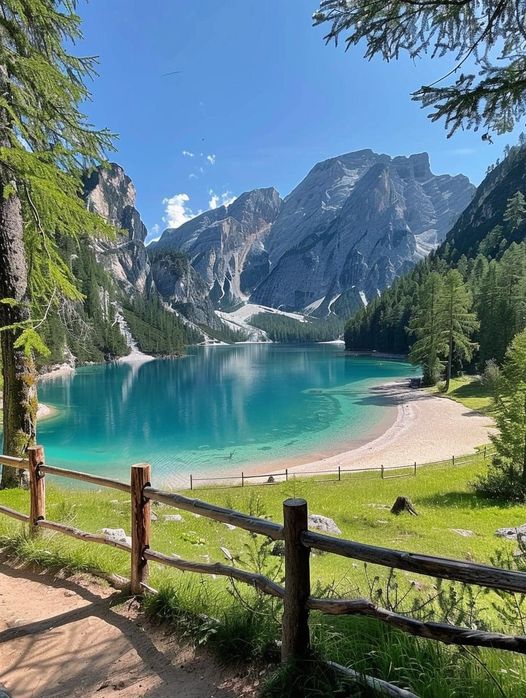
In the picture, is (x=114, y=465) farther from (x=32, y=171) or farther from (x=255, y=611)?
(x=255, y=611)

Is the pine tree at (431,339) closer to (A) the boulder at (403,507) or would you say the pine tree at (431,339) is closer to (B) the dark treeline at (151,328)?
(A) the boulder at (403,507)

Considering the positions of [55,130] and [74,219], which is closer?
[74,219]

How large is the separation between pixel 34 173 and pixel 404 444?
2999 cm

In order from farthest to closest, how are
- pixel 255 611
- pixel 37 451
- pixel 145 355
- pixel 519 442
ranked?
pixel 145 355
pixel 519 442
pixel 37 451
pixel 255 611

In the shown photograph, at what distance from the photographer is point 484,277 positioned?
69.6 metres

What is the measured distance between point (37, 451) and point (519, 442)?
55.4 feet

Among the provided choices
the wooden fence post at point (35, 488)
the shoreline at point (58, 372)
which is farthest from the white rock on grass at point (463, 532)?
the shoreline at point (58, 372)

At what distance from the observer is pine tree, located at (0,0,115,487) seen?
23.8 ft

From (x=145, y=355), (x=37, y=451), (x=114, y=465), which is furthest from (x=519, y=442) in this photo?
(x=145, y=355)

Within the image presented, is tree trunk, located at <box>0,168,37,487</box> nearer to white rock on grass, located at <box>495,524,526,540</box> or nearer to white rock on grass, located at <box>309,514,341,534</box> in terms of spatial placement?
white rock on grass, located at <box>309,514,341,534</box>

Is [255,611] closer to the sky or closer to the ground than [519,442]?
closer to the sky

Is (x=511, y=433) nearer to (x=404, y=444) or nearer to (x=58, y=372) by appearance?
(x=404, y=444)

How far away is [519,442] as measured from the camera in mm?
16250

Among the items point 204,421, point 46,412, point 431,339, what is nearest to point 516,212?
point 431,339
